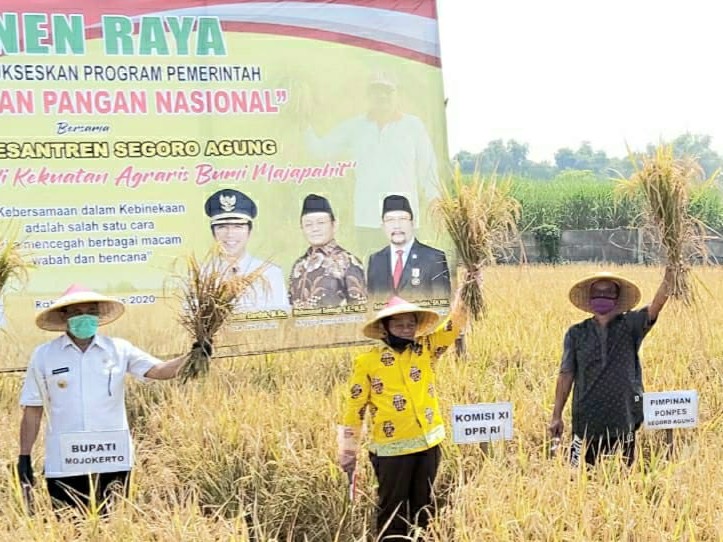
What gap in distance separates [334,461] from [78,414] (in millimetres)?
1233

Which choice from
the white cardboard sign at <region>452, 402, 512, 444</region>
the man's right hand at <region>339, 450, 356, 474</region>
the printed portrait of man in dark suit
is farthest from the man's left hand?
the printed portrait of man in dark suit

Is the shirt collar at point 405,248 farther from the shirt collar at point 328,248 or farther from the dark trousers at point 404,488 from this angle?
the dark trousers at point 404,488

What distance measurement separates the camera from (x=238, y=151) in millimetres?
5387

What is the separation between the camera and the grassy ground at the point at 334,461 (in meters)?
2.88

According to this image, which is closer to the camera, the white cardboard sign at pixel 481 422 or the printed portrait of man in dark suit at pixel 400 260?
the white cardboard sign at pixel 481 422

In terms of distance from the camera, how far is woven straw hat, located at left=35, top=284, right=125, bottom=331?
3432 millimetres

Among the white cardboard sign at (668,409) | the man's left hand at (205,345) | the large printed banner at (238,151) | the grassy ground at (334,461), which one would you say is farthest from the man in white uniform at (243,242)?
the white cardboard sign at (668,409)

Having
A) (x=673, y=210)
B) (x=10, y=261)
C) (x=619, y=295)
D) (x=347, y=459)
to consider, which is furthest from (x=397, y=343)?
(x=10, y=261)

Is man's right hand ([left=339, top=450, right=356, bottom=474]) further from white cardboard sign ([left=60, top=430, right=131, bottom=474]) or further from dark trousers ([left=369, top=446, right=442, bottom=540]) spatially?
white cardboard sign ([left=60, top=430, right=131, bottom=474])

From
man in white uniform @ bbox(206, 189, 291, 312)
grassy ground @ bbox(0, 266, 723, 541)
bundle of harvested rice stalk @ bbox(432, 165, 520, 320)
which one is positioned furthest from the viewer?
man in white uniform @ bbox(206, 189, 291, 312)

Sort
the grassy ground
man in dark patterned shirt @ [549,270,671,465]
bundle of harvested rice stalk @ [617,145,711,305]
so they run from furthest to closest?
bundle of harvested rice stalk @ [617,145,711,305], man in dark patterned shirt @ [549,270,671,465], the grassy ground

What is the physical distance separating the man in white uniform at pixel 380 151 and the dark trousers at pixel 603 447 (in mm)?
2376

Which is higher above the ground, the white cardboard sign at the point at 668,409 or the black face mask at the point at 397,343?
the black face mask at the point at 397,343

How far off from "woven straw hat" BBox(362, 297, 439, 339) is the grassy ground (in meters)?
0.60
